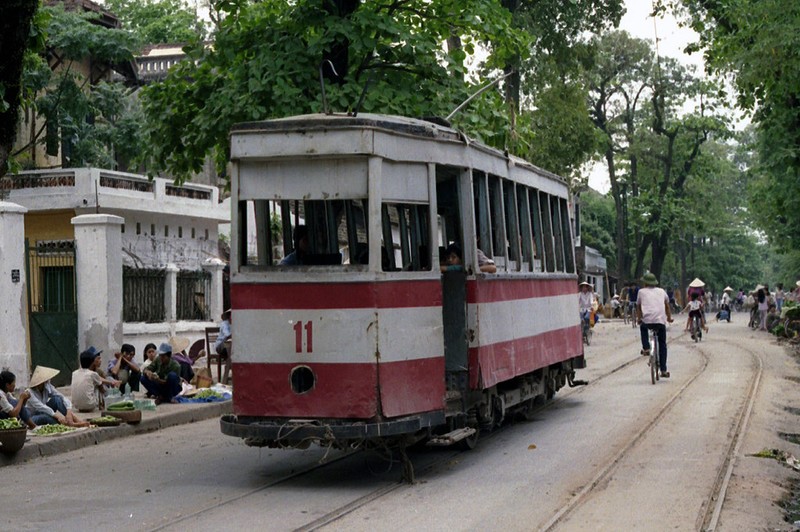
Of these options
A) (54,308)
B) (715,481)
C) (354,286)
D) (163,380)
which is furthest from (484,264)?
(54,308)

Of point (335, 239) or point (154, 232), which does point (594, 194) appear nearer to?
point (154, 232)

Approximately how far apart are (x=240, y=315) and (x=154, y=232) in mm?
19759

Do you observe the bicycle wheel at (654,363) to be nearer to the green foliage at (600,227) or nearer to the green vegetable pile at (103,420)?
the green vegetable pile at (103,420)

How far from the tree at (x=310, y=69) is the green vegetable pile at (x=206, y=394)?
3.76 m

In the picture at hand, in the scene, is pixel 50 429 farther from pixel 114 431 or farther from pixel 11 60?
pixel 11 60

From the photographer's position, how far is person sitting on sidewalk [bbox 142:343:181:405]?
18.2 m

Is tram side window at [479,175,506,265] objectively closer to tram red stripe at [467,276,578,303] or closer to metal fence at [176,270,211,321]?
tram red stripe at [467,276,578,303]

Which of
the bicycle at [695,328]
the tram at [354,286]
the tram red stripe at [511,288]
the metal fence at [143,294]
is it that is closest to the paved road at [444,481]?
the tram at [354,286]

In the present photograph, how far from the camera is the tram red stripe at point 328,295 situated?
10453 mm

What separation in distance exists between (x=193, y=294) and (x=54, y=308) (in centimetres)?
662

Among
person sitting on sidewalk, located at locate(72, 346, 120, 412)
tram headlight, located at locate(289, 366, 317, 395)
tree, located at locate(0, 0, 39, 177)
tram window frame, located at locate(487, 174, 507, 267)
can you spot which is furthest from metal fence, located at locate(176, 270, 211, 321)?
tree, located at locate(0, 0, 39, 177)

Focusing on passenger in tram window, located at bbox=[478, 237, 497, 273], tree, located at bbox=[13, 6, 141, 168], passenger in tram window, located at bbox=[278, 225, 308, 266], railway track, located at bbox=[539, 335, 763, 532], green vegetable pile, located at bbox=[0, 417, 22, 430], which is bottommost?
railway track, located at bbox=[539, 335, 763, 532]

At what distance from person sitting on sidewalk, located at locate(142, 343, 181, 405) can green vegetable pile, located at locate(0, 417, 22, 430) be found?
16.4 feet

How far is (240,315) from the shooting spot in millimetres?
10844
